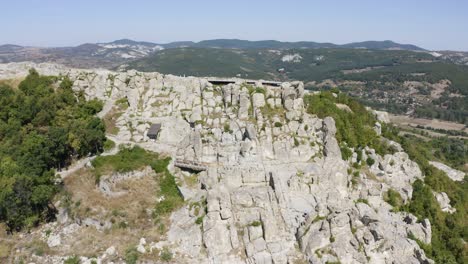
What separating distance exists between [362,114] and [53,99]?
43349 millimetres

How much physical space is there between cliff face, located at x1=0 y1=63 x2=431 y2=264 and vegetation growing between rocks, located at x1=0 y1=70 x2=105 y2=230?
3.07 meters

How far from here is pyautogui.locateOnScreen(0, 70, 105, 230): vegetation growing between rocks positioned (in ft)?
119

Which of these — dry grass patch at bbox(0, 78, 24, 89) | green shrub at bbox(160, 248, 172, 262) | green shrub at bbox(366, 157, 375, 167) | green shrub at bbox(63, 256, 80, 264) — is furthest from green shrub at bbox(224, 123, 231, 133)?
dry grass patch at bbox(0, 78, 24, 89)

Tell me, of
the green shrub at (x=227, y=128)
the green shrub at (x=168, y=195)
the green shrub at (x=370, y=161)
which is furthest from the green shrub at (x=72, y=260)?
the green shrub at (x=370, y=161)

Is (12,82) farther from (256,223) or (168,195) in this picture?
(256,223)

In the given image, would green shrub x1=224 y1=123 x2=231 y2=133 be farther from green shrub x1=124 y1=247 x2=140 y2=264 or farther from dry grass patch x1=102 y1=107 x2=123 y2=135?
green shrub x1=124 y1=247 x2=140 y2=264

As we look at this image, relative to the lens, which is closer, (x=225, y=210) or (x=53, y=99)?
(x=225, y=210)

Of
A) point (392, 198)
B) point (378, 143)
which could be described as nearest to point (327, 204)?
point (392, 198)

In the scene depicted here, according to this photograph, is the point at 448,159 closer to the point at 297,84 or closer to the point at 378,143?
the point at 378,143

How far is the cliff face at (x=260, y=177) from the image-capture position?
111 ft

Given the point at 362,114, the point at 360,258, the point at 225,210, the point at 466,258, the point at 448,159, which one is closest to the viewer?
the point at 360,258

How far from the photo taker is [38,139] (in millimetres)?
42906

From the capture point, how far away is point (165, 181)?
40219 millimetres

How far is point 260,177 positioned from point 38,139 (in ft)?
82.9
